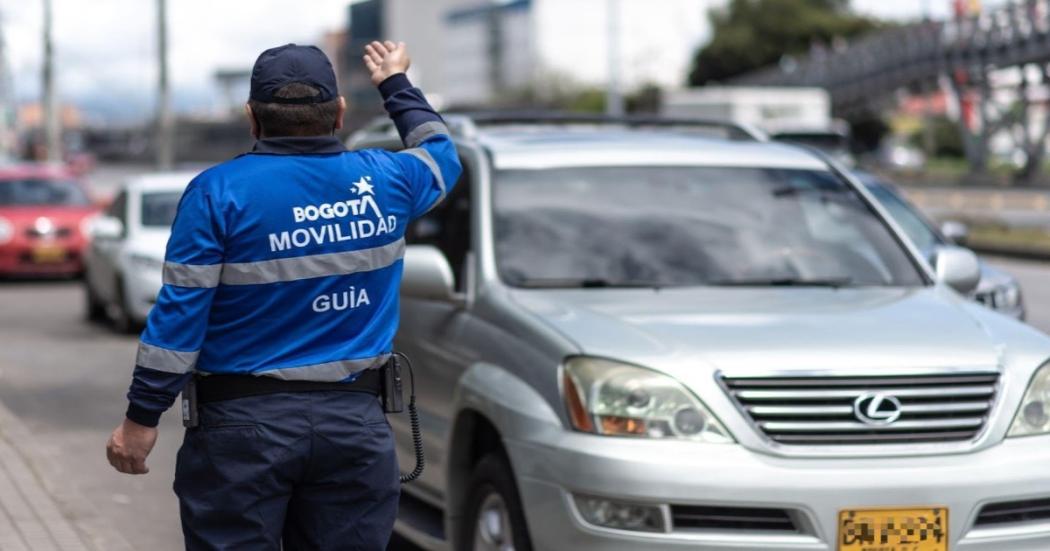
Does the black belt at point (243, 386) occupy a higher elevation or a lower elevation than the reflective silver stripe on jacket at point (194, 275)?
lower

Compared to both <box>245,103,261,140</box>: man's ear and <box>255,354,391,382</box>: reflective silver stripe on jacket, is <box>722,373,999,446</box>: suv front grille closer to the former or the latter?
<box>255,354,391,382</box>: reflective silver stripe on jacket

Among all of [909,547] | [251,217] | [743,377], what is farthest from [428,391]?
[251,217]

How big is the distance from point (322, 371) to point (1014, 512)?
221cm

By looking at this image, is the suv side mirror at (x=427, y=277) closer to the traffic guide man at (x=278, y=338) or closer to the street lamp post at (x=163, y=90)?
the traffic guide man at (x=278, y=338)

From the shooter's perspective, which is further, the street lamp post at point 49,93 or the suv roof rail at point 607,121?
the street lamp post at point 49,93

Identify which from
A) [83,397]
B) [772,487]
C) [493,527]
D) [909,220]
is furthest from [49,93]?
[772,487]

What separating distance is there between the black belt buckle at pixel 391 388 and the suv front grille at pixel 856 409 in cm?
126

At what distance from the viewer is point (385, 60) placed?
4.49 m

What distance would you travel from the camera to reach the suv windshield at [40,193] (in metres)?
24.6

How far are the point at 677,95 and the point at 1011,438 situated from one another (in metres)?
46.4

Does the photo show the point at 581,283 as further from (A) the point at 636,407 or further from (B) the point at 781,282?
(A) the point at 636,407

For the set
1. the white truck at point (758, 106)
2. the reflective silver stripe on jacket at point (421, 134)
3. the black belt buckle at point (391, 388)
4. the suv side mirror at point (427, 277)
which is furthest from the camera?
the white truck at point (758, 106)

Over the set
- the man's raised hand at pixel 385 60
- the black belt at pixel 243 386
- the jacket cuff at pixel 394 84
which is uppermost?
the man's raised hand at pixel 385 60

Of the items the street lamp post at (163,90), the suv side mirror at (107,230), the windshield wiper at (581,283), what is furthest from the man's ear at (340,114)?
the street lamp post at (163,90)
